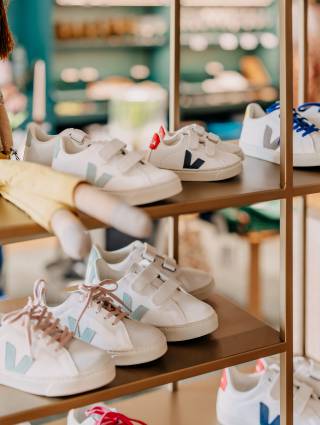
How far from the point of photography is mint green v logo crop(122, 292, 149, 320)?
1.46m

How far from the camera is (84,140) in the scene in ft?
4.43

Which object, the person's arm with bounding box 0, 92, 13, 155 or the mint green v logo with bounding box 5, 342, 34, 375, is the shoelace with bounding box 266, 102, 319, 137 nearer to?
the person's arm with bounding box 0, 92, 13, 155

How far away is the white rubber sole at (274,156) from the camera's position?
1.55 metres

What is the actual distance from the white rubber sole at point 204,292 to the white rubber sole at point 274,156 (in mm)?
276

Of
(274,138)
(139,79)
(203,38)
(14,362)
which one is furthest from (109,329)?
(203,38)

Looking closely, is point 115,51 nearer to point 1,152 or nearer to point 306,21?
point 306,21

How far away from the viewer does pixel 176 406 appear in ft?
5.98

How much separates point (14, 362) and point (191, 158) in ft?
1.45

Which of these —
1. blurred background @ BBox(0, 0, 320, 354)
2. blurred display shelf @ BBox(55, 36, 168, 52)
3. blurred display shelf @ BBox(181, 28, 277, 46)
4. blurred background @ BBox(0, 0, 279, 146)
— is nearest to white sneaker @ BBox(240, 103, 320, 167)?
blurred background @ BBox(0, 0, 320, 354)

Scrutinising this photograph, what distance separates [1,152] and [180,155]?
0.30 metres

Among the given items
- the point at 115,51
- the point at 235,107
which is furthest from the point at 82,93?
the point at 235,107

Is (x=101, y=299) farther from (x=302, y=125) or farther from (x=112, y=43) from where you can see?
(x=112, y=43)

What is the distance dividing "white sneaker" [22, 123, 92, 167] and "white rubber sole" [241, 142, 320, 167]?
1.29 feet

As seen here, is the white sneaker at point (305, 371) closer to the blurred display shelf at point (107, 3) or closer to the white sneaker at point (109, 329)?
the white sneaker at point (109, 329)
